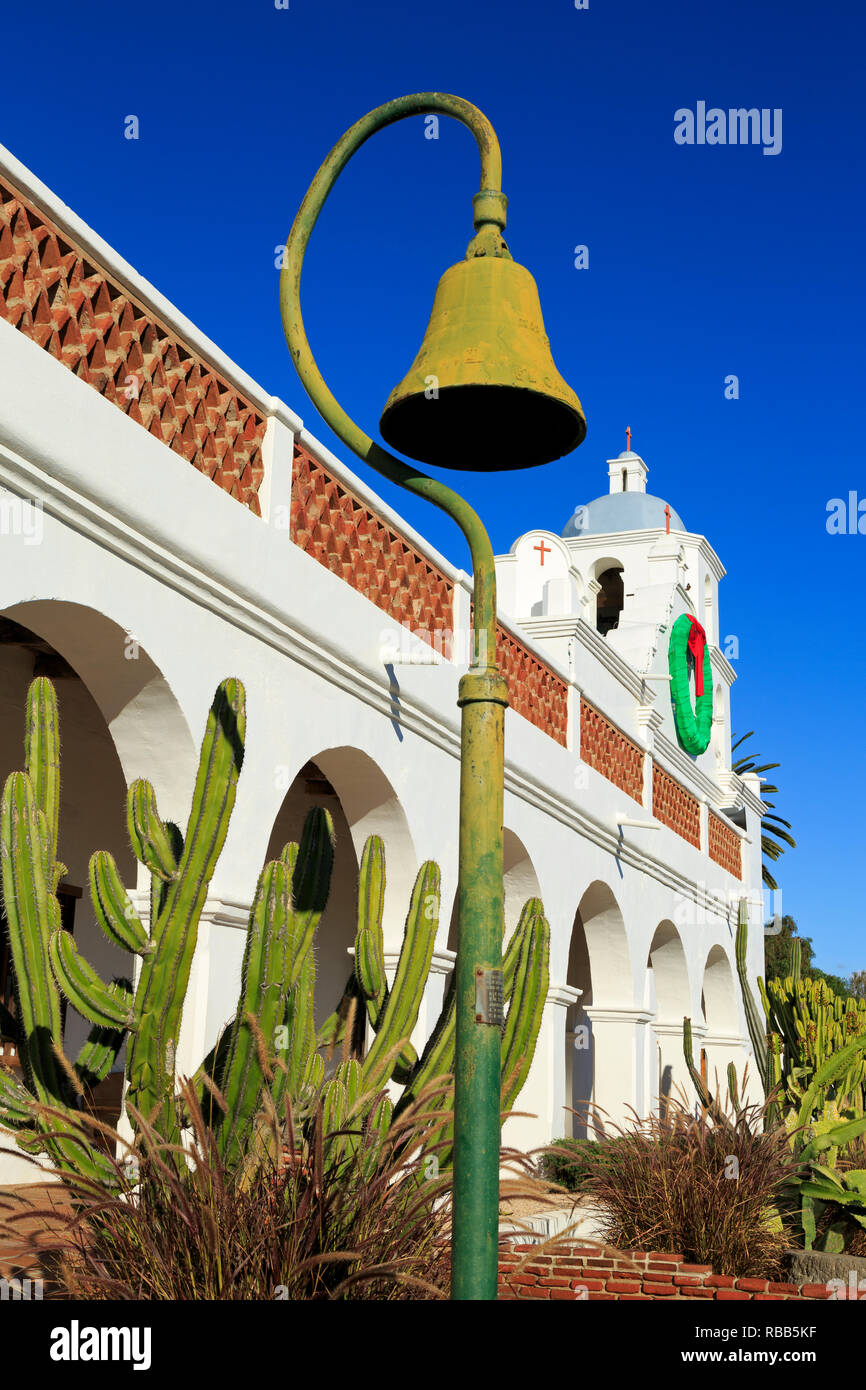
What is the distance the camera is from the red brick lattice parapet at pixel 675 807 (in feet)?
55.8

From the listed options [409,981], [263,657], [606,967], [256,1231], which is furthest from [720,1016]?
[256,1231]

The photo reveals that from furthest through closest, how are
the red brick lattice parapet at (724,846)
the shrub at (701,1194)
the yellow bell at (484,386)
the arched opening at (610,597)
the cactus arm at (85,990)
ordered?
the arched opening at (610,597) < the red brick lattice parapet at (724,846) < the shrub at (701,1194) < the cactus arm at (85,990) < the yellow bell at (484,386)

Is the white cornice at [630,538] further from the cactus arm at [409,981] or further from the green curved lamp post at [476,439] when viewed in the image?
the green curved lamp post at [476,439]

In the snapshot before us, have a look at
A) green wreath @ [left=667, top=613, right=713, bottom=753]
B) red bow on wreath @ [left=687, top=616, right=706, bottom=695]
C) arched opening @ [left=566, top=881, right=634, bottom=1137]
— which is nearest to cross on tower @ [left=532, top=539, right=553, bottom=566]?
green wreath @ [left=667, top=613, right=713, bottom=753]

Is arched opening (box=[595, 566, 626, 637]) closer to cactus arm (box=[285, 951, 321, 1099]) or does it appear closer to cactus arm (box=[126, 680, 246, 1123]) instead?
cactus arm (box=[285, 951, 321, 1099])

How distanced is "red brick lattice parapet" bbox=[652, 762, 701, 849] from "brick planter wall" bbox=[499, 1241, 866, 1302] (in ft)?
29.3

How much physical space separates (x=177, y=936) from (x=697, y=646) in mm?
15467

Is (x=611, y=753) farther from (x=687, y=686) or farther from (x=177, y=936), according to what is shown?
(x=177, y=936)

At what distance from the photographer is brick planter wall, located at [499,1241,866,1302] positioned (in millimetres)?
7796

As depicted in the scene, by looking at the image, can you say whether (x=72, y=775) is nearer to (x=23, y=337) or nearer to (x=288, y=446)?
(x=288, y=446)

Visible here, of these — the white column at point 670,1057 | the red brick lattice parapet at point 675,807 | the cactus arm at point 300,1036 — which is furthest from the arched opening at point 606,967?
the cactus arm at point 300,1036

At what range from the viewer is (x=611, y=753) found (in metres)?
15.1

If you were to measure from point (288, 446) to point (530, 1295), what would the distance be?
5.30m

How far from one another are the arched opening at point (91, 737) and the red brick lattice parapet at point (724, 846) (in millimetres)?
11340
